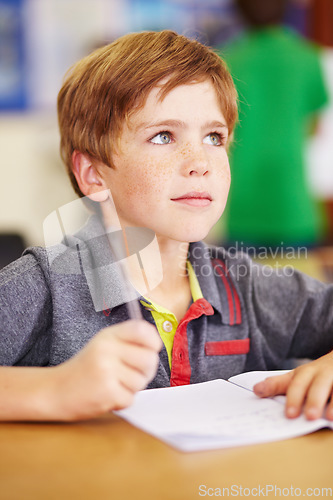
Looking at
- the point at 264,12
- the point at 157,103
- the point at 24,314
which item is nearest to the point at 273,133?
the point at 264,12

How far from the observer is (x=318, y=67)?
2.18 meters

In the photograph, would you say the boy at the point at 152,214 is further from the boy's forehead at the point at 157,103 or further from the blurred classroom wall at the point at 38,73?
the blurred classroom wall at the point at 38,73

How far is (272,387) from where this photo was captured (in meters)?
0.63

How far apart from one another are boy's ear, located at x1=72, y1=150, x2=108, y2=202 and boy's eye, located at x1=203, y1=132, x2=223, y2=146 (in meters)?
0.15

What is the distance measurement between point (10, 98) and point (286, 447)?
2991mm

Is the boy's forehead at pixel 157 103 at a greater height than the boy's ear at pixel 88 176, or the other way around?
the boy's forehead at pixel 157 103

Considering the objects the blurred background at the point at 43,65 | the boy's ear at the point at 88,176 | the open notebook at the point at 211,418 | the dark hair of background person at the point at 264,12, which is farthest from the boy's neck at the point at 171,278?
the blurred background at the point at 43,65

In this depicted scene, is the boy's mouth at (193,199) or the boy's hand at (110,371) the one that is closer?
the boy's hand at (110,371)

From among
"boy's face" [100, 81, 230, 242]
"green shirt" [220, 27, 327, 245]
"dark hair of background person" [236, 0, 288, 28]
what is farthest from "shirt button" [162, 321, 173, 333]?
"dark hair of background person" [236, 0, 288, 28]

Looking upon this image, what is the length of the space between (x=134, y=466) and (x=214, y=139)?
464 millimetres

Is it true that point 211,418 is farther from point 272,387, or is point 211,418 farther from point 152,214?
point 152,214

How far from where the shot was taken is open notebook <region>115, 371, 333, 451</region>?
0.51m

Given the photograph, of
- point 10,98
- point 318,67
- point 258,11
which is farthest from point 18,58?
point 318,67

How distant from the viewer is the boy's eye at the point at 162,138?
0.77 metres
